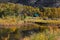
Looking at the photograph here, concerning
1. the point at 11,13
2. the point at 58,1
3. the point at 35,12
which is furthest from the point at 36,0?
the point at 11,13

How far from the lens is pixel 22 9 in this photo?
29.0 meters

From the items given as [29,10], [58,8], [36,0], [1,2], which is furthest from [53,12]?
[1,2]

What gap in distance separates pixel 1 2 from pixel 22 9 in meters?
4.92

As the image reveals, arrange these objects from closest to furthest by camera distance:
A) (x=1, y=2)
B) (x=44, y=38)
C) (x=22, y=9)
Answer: (x=44, y=38) → (x=22, y=9) → (x=1, y=2)

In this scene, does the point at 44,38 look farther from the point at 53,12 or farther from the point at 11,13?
the point at 53,12

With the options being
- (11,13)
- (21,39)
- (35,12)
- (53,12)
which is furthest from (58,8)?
(21,39)

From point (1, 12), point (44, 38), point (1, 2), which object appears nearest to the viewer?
point (44, 38)

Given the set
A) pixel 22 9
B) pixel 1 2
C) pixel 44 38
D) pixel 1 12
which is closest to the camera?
pixel 44 38

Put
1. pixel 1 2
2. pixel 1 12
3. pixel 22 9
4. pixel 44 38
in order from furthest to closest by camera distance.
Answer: pixel 1 2, pixel 22 9, pixel 1 12, pixel 44 38

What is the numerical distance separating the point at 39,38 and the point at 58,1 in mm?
22324

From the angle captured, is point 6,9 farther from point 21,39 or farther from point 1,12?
point 21,39

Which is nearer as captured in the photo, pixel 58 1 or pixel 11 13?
pixel 11 13

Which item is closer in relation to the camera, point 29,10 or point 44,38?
point 44,38

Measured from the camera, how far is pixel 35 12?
95.2 ft
